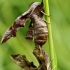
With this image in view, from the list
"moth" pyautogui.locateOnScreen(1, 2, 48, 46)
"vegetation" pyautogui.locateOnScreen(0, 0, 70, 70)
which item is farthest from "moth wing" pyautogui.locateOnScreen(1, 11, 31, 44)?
"vegetation" pyautogui.locateOnScreen(0, 0, 70, 70)

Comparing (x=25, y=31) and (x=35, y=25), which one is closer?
(x=35, y=25)

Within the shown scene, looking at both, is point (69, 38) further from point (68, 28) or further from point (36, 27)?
point (36, 27)

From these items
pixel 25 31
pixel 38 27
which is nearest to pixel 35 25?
pixel 38 27

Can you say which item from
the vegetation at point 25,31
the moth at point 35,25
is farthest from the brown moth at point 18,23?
the vegetation at point 25,31

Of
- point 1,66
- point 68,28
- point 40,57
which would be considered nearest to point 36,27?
point 40,57

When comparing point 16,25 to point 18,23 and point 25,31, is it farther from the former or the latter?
point 25,31

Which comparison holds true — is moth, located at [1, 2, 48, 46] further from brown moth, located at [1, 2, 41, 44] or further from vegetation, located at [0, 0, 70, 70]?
vegetation, located at [0, 0, 70, 70]
